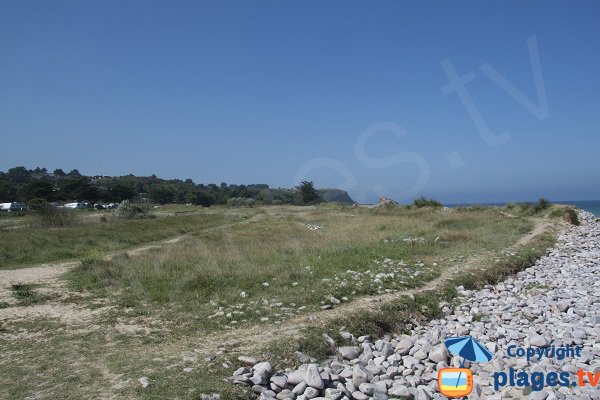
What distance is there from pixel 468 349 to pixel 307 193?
3900 inches

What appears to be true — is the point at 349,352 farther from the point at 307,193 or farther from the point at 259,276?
the point at 307,193

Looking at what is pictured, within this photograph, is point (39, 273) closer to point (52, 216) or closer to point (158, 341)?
point (158, 341)

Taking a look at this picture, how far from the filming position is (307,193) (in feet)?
351

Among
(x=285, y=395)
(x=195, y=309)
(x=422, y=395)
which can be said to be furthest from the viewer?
(x=195, y=309)

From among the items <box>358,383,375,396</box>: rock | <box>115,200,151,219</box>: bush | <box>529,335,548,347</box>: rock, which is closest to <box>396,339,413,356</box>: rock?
<box>358,383,375,396</box>: rock

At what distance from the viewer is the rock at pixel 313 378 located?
20.7 feet

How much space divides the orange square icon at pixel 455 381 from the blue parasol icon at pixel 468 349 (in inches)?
18.2

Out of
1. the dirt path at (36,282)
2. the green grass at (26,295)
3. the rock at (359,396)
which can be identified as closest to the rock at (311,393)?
the rock at (359,396)

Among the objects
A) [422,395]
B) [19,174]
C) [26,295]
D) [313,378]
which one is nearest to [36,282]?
[26,295]

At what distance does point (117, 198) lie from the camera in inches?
3743

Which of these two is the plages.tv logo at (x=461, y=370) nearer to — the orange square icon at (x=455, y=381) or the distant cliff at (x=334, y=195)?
the orange square icon at (x=455, y=381)

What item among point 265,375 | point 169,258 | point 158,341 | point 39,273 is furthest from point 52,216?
point 265,375

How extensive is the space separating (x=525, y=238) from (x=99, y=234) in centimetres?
2684

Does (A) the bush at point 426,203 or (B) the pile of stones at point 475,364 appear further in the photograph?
(A) the bush at point 426,203
